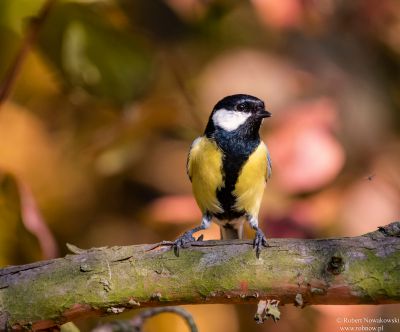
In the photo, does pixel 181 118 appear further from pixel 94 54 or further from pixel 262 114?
pixel 94 54

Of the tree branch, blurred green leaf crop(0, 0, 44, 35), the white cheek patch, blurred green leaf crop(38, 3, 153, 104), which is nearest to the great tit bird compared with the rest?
the white cheek patch

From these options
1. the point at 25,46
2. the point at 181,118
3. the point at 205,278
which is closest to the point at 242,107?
the point at 181,118

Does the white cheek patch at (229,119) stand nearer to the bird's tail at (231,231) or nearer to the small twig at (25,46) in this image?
the bird's tail at (231,231)

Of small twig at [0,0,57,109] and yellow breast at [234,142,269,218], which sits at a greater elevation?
small twig at [0,0,57,109]

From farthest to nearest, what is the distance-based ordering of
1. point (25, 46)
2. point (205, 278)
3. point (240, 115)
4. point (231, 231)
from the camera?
point (231, 231) → point (240, 115) → point (25, 46) → point (205, 278)

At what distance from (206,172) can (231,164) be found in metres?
0.09

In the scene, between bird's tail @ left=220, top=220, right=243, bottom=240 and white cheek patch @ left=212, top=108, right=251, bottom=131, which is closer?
white cheek patch @ left=212, top=108, right=251, bottom=131

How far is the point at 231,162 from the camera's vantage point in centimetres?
245

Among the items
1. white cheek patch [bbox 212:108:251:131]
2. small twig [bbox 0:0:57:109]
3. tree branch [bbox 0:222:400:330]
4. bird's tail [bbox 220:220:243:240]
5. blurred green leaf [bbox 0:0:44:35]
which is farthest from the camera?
bird's tail [bbox 220:220:243:240]

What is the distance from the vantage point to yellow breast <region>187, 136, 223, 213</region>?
95.8 inches

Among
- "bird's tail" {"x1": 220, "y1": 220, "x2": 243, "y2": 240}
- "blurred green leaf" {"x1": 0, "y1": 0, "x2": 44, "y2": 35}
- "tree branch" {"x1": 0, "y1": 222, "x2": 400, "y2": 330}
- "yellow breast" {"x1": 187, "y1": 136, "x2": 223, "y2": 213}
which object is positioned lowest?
"tree branch" {"x1": 0, "y1": 222, "x2": 400, "y2": 330}

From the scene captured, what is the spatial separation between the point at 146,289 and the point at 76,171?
1.46 meters

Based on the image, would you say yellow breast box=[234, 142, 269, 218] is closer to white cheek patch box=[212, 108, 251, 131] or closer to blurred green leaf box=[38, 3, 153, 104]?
white cheek patch box=[212, 108, 251, 131]

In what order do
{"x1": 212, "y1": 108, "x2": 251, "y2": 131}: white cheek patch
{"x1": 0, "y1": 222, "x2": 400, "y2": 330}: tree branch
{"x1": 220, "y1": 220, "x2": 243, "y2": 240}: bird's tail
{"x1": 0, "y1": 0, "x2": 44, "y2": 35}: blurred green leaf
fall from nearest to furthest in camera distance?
{"x1": 0, "y1": 222, "x2": 400, "y2": 330}: tree branch < {"x1": 0, "y1": 0, "x2": 44, "y2": 35}: blurred green leaf < {"x1": 212, "y1": 108, "x2": 251, "y2": 131}: white cheek patch < {"x1": 220, "y1": 220, "x2": 243, "y2": 240}: bird's tail
